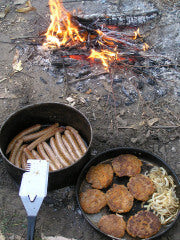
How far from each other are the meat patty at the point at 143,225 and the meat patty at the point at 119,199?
19 cm

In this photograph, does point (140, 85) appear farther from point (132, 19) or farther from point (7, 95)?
point (7, 95)

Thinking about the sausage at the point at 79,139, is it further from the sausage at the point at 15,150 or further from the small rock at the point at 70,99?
the sausage at the point at 15,150

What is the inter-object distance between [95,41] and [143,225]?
14.4 feet

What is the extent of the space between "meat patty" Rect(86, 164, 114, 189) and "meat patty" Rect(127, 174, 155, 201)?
1.15 feet

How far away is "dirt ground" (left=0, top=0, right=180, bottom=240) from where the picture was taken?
411 cm

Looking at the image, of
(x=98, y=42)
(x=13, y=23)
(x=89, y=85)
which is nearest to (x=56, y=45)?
(x=98, y=42)

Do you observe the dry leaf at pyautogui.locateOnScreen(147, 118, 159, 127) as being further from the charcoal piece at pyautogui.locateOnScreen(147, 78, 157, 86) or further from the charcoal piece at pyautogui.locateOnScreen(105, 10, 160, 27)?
the charcoal piece at pyautogui.locateOnScreen(105, 10, 160, 27)

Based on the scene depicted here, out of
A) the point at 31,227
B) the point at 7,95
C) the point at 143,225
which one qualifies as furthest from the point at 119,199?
the point at 7,95

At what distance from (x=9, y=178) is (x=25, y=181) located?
3.92 feet

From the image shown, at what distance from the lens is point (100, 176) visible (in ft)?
14.7

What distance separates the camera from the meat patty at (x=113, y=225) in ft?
12.7

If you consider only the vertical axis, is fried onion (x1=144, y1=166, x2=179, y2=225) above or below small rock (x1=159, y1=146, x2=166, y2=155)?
below

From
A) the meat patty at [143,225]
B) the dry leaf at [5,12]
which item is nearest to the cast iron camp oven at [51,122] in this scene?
the meat patty at [143,225]

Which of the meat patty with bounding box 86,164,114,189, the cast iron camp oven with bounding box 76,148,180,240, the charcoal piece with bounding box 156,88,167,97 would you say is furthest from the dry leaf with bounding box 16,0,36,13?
the meat patty with bounding box 86,164,114,189
